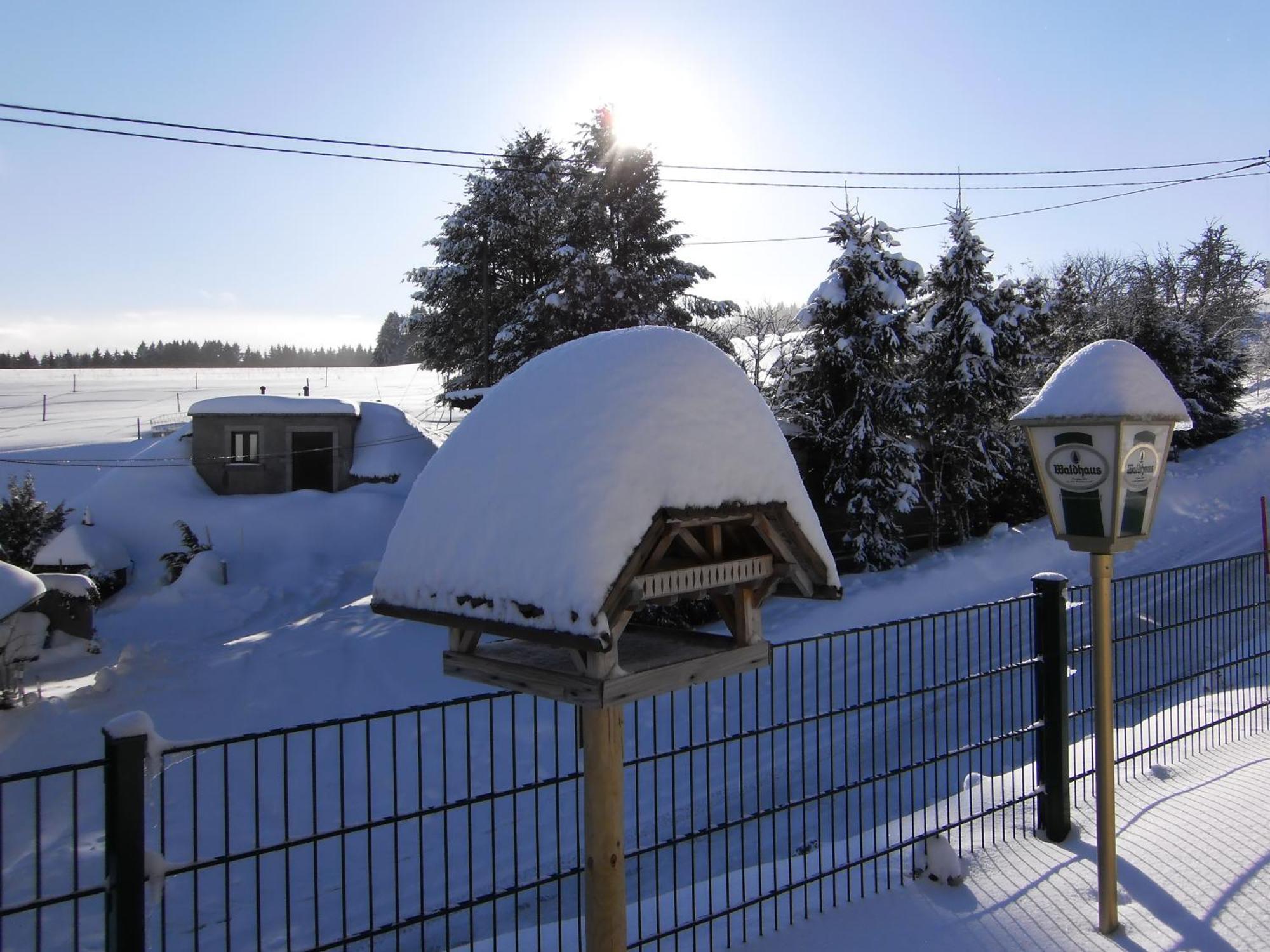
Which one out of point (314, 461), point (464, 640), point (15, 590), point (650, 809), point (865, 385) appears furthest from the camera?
point (314, 461)

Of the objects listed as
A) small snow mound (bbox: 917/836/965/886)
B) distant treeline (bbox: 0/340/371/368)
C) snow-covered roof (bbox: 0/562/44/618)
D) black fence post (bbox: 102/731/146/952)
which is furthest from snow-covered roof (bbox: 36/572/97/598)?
distant treeline (bbox: 0/340/371/368)

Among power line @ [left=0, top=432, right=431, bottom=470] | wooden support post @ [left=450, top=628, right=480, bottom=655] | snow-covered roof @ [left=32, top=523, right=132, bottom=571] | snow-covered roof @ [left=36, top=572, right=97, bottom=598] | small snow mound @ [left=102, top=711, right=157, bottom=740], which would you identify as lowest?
snow-covered roof @ [left=36, top=572, right=97, bottom=598]

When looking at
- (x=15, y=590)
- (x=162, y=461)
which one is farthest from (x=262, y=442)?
(x=15, y=590)

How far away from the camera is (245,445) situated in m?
26.5

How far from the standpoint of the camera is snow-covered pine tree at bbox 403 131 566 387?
88.8 feet

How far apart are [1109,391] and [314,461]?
1036 inches

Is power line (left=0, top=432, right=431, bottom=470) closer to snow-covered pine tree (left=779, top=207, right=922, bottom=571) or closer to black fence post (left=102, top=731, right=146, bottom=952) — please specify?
snow-covered pine tree (left=779, top=207, right=922, bottom=571)

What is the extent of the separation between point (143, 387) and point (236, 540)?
46.4 meters

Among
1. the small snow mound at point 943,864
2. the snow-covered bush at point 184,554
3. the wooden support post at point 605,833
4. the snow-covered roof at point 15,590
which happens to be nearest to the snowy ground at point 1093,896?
the small snow mound at point 943,864

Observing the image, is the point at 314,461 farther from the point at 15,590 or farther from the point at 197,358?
the point at 197,358

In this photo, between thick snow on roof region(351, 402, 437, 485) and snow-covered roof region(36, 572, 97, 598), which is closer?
snow-covered roof region(36, 572, 97, 598)

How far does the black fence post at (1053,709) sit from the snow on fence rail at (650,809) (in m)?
0.03

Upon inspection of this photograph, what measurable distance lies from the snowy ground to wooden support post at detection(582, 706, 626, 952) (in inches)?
67.1

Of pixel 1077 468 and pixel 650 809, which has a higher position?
pixel 1077 468
